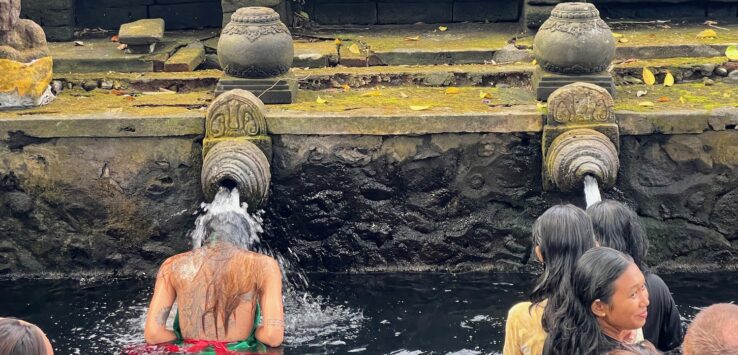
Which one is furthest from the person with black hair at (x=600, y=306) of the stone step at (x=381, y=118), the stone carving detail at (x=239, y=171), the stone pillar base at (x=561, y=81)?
the stone pillar base at (x=561, y=81)

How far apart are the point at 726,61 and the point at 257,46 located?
3.87 metres

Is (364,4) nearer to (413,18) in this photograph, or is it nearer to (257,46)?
(413,18)

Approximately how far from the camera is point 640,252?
517 cm

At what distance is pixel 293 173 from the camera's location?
323 inches

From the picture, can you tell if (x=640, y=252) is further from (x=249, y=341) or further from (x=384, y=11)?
(x=384, y=11)

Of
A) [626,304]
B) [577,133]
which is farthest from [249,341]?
[577,133]

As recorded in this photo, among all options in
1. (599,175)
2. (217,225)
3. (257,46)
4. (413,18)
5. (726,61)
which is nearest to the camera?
(217,225)

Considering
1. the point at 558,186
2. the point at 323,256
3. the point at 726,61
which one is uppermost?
the point at 726,61

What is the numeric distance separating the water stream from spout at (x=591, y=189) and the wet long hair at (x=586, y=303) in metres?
3.48

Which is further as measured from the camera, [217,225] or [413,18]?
[413,18]

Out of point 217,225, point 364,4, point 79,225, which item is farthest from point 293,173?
point 364,4

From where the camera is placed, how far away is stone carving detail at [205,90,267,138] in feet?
26.0

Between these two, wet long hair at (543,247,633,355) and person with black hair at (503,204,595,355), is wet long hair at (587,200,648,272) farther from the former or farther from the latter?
wet long hair at (543,247,633,355)

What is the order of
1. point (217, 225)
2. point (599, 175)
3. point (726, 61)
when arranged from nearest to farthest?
1. point (217, 225)
2. point (599, 175)
3. point (726, 61)
